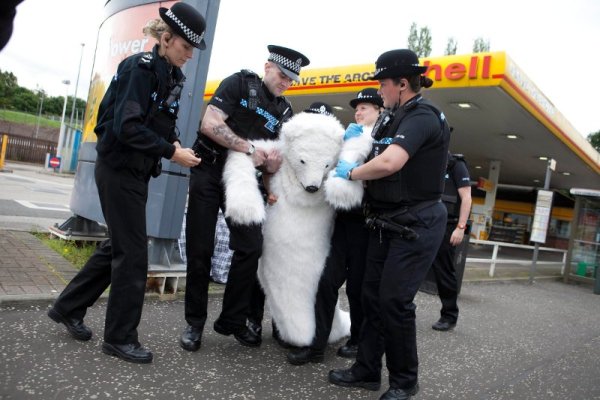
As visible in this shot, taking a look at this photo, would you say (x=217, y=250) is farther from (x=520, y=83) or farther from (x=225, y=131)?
(x=520, y=83)

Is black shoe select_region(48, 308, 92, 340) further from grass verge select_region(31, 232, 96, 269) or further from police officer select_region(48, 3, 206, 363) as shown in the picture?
grass verge select_region(31, 232, 96, 269)

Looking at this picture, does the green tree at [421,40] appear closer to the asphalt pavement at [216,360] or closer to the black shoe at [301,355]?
the asphalt pavement at [216,360]

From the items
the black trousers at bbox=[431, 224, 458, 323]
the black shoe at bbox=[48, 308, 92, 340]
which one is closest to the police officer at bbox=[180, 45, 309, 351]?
the black shoe at bbox=[48, 308, 92, 340]

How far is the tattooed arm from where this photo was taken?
2.94 meters

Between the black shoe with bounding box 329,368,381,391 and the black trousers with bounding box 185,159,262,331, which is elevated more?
the black trousers with bounding box 185,159,262,331

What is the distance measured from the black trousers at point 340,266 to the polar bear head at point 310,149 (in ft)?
1.13

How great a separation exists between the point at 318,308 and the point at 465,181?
2.59m

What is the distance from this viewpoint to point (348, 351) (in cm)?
336

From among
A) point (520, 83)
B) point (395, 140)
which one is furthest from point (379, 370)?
point (520, 83)

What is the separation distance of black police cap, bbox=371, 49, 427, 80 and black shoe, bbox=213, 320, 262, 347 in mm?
1921

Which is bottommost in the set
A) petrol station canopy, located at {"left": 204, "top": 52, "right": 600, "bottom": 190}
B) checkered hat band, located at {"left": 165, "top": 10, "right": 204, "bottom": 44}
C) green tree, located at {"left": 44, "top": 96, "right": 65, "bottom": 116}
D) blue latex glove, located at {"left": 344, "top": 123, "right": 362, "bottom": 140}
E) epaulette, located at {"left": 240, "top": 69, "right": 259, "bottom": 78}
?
blue latex glove, located at {"left": 344, "top": 123, "right": 362, "bottom": 140}

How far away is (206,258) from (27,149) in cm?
3262

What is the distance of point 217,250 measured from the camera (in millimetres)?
4770

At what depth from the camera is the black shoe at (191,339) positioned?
9.88ft
